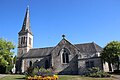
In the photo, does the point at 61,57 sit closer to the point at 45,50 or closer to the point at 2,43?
the point at 45,50

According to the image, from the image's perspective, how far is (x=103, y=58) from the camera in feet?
121

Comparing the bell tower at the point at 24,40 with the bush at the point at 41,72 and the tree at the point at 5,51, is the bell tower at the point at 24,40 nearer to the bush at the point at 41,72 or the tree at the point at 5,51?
the tree at the point at 5,51

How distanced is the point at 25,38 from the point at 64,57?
739 inches

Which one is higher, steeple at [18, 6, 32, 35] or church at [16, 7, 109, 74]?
steeple at [18, 6, 32, 35]

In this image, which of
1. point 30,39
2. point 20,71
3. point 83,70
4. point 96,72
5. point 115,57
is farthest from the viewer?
point 30,39

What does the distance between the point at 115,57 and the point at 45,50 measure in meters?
22.6

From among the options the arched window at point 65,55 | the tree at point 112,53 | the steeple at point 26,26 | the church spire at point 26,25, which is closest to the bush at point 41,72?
the tree at point 112,53

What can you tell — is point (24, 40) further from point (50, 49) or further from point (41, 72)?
point (41, 72)

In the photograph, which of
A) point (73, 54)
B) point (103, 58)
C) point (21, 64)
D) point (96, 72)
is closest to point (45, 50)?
point (21, 64)

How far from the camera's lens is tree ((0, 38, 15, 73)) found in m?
42.1

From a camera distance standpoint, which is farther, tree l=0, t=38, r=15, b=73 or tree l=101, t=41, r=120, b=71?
tree l=0, t=38, r=15, b=73

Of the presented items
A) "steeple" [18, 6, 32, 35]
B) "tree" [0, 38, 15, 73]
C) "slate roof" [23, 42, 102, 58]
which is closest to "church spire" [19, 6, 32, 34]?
"steeple" [18, 6, 32, 35]

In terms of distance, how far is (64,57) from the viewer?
42875mm

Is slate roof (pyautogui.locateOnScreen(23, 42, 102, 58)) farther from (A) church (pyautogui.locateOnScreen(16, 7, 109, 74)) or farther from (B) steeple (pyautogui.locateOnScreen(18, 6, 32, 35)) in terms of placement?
(B) steeple (pyautogui.locateOnScreen(18, 6, 32, 35))
